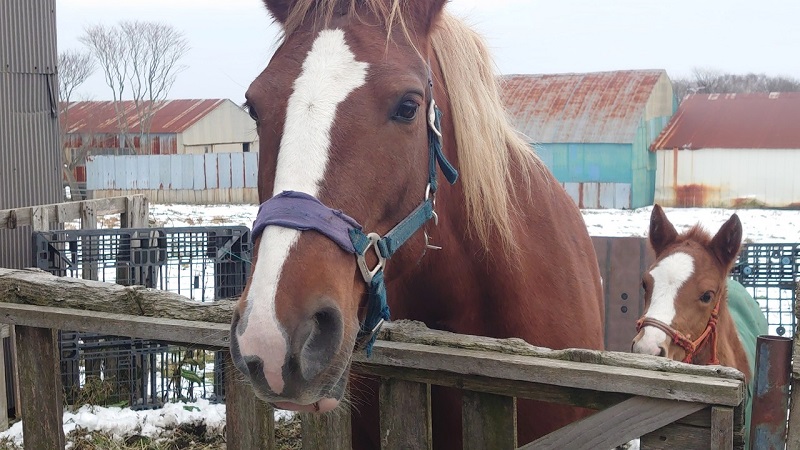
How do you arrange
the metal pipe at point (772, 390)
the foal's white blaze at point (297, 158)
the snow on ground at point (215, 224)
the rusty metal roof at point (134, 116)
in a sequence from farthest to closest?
the rusty metal roof at point (134, 116) < the snow on ground at point (215, 224) < the metal pipe at point (772, 390) < the foal's white blaze at point (297, 158)

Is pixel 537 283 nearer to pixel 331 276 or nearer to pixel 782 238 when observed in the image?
pixel 331 276

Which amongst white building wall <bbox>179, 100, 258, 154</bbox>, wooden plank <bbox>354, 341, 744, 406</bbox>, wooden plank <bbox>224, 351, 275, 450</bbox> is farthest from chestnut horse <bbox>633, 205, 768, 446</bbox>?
white building wall <bbox>179, 100, 258, 154</bbox>

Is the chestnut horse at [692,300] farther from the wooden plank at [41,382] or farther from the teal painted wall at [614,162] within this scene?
the teal painted wall at [614,162]

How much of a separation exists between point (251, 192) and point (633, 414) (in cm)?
2590

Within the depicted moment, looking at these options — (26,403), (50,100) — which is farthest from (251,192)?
(26,403)

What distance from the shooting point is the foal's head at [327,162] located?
1521 millimetres

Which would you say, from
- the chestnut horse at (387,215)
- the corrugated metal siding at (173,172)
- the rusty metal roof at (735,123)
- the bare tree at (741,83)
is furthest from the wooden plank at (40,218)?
the bare tree at (741,83)

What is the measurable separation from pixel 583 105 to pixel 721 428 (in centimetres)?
2543

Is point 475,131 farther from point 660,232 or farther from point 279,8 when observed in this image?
point 660,232

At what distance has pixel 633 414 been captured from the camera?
5.85 feet

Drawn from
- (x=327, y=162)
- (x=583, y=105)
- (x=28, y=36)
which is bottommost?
(x=327, y=162)

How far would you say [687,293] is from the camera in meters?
3.83

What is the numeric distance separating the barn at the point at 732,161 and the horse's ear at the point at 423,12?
24.1 metres

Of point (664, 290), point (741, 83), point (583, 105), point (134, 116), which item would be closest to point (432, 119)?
point (664, 290)
